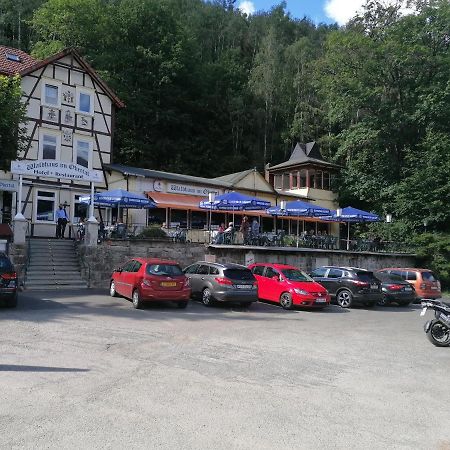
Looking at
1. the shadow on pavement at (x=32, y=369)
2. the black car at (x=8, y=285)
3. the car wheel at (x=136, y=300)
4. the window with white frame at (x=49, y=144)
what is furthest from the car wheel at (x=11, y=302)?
the window with white frame at (x=49, y=144)

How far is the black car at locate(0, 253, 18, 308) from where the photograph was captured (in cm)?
1298

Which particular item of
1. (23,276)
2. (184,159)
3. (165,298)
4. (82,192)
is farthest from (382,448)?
(184,159)

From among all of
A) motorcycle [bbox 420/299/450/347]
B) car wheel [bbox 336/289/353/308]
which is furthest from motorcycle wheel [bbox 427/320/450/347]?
car wheel [bbox 336/289/353/308]

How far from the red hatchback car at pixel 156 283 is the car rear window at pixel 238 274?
5.08ft

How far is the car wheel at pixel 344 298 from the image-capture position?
60.0ft

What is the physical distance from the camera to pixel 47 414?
5.29 metres

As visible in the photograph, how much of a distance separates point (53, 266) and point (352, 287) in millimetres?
11850

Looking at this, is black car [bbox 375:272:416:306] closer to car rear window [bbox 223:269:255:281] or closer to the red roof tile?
car rear window [bbox 223:269:255:281]

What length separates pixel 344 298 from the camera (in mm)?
18531

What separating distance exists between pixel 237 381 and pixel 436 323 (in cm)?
604

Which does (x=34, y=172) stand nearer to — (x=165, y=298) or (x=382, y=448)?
(x=165, y=298)

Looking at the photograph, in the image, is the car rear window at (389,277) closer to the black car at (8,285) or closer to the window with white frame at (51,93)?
the black car at (8,285)

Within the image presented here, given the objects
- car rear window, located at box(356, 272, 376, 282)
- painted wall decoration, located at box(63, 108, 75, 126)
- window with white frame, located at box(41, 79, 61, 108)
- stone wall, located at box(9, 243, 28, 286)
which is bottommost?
car rear window, located at box(356, 272, 376, 282)

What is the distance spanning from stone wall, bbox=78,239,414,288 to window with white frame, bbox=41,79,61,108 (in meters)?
11.6
